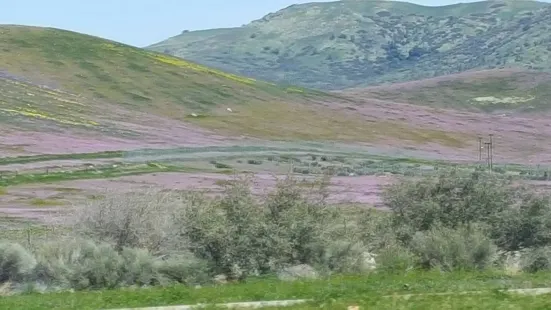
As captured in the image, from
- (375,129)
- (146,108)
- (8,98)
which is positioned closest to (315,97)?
(375,129)

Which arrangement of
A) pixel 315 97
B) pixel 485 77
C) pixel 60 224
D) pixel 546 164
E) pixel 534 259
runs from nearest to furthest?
pixel 534 259 < pixel 60 224 < pixel 546 164 < pixel 315 97 < pixel 485 77

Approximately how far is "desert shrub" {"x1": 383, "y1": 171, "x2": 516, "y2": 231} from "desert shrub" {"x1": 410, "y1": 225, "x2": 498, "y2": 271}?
2.63m

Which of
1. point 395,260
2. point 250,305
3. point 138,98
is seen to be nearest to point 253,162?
point 138,98

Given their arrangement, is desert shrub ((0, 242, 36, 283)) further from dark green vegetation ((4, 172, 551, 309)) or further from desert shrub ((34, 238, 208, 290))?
desert shrub ((34, 238, 208, 290))

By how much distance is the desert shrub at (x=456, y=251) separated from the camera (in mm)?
23597

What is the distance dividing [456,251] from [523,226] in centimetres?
405

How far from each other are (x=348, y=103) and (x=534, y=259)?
327ft

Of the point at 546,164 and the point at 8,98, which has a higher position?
the point at 8,98

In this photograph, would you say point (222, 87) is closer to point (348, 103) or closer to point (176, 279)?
point (348, 103)

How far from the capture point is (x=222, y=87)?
12075 centimetres

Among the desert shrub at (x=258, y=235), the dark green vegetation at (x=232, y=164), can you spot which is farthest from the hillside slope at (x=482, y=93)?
the desert shrub at (x=258, y=235)

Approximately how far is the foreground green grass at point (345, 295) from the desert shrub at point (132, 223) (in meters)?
4.63

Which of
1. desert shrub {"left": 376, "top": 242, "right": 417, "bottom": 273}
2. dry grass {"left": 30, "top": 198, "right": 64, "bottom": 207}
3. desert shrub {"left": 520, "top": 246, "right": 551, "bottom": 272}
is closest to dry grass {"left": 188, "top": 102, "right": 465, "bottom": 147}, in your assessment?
dry grass {"left": 30, "top": 198, "right": 64, "bottom": 207}

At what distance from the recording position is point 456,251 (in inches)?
936
